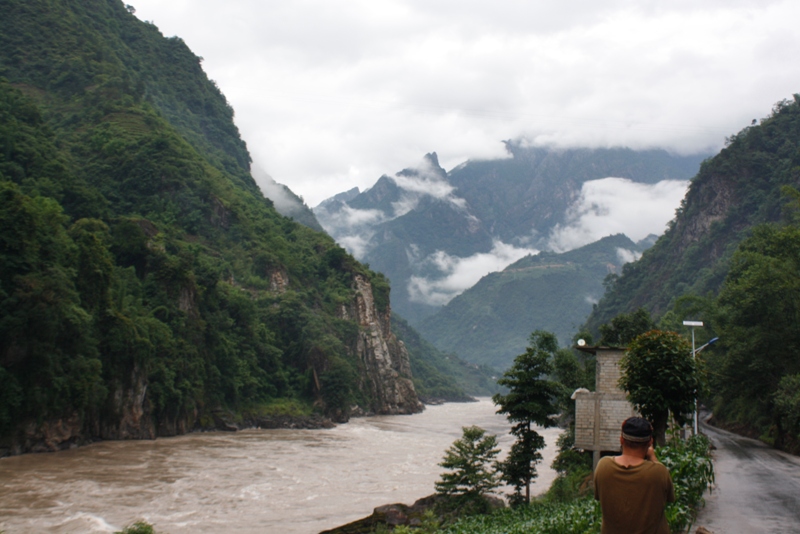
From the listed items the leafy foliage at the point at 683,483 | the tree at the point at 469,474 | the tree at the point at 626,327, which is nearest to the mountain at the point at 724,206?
the tree at the point at 626,327

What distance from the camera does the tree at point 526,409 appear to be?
29.0 m

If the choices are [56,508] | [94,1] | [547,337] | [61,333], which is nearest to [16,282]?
[61,333]

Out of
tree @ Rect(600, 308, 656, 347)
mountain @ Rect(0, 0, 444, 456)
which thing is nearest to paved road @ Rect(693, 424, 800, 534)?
tree @ Rect(600, 308, 656, 347)

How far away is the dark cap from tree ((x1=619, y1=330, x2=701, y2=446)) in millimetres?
11035

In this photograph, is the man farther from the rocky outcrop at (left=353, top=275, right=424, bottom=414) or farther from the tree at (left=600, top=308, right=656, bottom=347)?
the rocky outcrop at (left=353, top=275, right=424, bottom=414)

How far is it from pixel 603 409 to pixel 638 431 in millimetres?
22191

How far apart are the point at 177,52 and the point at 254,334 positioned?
332 feet

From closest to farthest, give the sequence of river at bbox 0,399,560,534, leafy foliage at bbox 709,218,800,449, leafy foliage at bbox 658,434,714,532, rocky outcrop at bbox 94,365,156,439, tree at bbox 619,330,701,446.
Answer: leafy foliage at bbox 658,434,714,532, tree at bbox 619,330,701,446, river at bbox 0,399,560,534, leafy foliage at bbox 709,218,800,449, rocky outcrop at bbox 94,365,156,439

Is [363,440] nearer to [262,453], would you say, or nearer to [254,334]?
[262,453]

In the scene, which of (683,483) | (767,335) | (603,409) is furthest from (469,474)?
(767,335)

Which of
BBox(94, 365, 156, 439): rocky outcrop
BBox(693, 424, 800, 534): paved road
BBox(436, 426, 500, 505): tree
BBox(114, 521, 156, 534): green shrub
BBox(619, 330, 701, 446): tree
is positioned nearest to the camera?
BBox(693, 424, 800, 534): paved road

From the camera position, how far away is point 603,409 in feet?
90.1

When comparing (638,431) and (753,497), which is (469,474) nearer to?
(753,497)

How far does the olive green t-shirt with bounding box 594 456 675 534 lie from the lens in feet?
20.5
